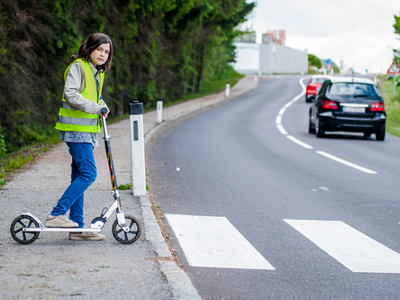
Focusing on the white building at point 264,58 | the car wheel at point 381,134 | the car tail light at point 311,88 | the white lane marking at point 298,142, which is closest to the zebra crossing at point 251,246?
the white lane marking at point 298,142

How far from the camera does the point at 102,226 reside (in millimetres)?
4492

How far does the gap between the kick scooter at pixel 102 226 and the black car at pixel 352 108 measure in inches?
454

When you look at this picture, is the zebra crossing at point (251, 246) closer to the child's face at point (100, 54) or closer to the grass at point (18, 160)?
the child's face at point (100, 54)

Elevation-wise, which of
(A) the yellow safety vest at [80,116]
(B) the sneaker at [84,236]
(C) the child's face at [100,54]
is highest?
(C) the child's face at [100,54]

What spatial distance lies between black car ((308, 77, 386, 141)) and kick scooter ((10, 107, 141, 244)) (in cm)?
1152

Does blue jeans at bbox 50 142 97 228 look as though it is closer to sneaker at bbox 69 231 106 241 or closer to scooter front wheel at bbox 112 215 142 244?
sneaker at bbox 69 231 106 241

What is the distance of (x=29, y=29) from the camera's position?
12.3 meters

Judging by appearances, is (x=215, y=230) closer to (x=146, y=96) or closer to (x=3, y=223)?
(x=3, y=223)

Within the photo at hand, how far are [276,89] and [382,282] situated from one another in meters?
42.9

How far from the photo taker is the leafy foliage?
11.9 metres

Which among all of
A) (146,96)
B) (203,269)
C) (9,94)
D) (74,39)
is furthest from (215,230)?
(146,96)

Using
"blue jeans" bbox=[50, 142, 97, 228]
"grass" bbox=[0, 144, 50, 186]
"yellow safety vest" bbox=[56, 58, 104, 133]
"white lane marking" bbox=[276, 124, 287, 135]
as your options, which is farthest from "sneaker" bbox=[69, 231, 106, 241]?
"white lane marking" bbox=[276, 124, 287, 135]

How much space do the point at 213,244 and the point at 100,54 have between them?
2020 millimetres

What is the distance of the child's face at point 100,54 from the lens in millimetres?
4516
